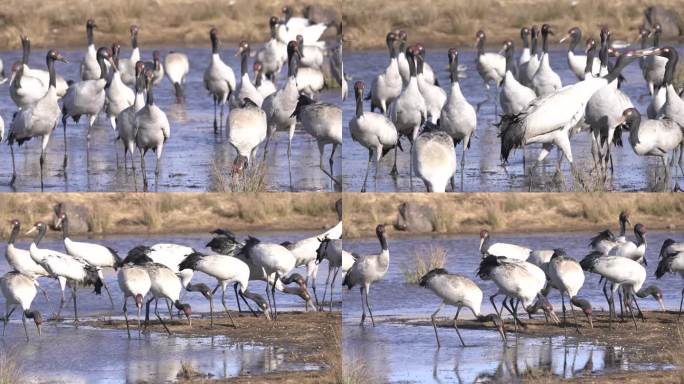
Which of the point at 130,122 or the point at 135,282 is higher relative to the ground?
the point at 130,122

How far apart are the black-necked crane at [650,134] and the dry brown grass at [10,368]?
613cm

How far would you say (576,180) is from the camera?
13805 millimetres

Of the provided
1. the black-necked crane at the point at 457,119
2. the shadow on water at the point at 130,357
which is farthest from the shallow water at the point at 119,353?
the black-necked crane at the point at 457,119

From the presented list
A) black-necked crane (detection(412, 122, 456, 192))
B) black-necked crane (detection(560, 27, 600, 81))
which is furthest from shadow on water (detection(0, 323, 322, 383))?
black-necked crane (detection(560, 27, 600, 81))

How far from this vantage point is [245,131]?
46.9 ft

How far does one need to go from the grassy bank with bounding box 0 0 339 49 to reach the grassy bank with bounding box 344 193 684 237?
9.23 meters

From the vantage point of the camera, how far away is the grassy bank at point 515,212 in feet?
59.0

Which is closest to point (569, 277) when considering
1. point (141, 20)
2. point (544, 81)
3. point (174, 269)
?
point (544, 81)

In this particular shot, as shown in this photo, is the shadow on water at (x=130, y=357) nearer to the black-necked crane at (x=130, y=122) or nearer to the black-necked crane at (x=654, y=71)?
the black-necked crane at (x=130, y=122)

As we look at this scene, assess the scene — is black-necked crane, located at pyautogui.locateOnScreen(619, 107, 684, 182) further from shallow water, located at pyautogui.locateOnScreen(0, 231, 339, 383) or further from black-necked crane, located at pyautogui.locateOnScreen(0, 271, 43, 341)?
black-necked crane, located at pyautogui.locateOnScreen(0, 271, 43, 341)

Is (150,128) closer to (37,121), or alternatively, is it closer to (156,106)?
(156,106)

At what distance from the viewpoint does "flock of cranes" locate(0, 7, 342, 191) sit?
46.9 ft

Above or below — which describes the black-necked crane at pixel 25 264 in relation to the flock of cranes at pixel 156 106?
below

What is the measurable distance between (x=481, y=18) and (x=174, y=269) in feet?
47.3
